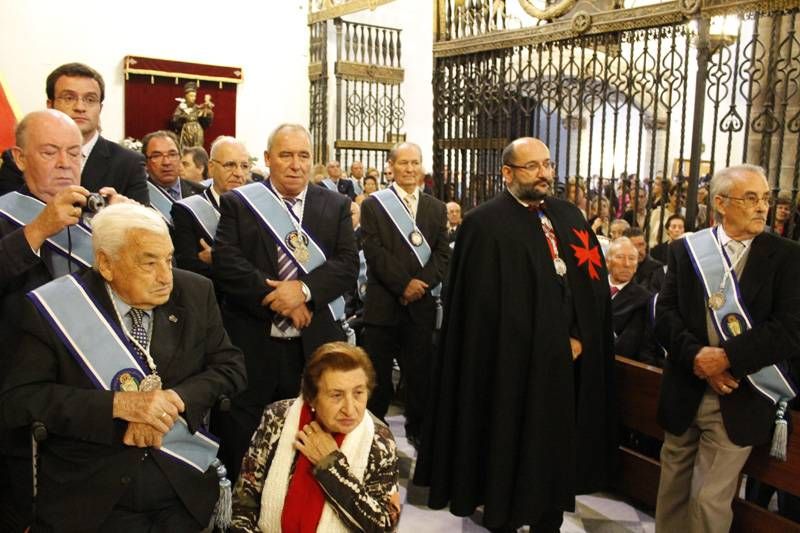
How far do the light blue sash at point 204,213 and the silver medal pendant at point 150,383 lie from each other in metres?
1.53

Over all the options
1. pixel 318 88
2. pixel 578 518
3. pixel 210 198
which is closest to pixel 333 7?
pixel 318 88

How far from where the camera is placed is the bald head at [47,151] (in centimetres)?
251

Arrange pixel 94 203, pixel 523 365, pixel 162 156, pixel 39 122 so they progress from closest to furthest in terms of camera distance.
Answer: pixel 94 203 < pixel 39 122 < pixel 523 365 < pixel 162 156

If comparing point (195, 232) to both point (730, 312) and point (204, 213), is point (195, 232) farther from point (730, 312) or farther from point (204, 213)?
point (730, 312)

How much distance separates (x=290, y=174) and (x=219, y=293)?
0.62 metres

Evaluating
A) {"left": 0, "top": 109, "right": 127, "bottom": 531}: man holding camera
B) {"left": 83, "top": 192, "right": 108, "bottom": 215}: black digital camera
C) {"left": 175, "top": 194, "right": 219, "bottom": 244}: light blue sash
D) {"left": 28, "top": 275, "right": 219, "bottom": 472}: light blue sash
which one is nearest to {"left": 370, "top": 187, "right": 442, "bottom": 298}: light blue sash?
{"left": 175, "top": 194, "right": 219, "bottom": 244}: light blue sash

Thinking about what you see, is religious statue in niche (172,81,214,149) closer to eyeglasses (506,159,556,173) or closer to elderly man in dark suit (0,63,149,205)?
elderly man in dark suit (0,63,149,205)

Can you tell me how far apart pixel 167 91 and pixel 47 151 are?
28.9 ft

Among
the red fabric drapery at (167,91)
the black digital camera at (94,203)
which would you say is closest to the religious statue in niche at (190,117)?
the red fabric drapery at (167,91)

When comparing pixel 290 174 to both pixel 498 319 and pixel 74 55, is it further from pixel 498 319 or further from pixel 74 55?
pixel 74 55

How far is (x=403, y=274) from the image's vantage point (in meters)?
4.20

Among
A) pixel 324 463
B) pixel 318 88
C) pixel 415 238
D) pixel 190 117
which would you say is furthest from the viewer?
pixel 318 88

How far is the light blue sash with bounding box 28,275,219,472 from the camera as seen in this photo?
209 centimetres

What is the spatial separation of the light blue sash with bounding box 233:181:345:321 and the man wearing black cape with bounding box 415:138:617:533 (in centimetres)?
62
